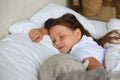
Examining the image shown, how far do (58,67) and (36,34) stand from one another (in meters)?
0.37

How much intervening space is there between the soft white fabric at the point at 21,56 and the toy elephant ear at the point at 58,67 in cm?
10

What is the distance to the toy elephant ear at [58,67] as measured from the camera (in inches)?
34.9

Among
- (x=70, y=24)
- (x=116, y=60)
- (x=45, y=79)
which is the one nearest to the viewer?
(x=45, y=79)

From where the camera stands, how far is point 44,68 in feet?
3.04

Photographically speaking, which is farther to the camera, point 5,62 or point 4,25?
point 4,25

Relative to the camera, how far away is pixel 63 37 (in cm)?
121

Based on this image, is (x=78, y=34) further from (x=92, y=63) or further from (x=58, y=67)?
(x=58, y=67)

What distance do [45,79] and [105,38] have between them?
1.89 ft

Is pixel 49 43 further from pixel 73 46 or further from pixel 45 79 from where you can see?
pixel 45 79

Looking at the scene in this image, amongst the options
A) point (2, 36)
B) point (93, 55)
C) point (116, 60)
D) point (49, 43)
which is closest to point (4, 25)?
point (2, 36)

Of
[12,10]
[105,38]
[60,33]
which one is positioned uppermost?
[12,10]

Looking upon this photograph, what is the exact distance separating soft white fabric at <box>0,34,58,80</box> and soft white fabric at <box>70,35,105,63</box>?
0.11 metres

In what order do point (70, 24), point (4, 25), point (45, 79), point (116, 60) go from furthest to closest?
point (70, 24), point (4, 25), point (116, 60), point (45, 79)

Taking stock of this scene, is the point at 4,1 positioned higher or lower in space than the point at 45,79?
higher
